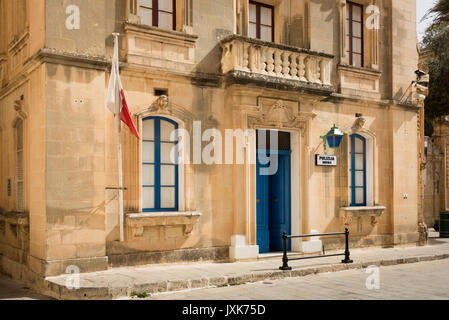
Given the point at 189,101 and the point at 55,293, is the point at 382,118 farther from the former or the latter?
the point at 55,293

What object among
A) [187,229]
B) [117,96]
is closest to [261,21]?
[117,96]

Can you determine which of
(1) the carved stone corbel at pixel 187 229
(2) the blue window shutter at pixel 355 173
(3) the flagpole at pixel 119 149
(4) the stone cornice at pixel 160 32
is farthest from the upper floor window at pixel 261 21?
(1) the carved stone corbel at pixel 187 229

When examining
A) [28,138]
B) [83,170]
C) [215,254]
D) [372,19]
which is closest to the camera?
[83,170]

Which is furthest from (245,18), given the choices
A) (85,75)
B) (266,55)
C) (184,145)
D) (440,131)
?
(440,131)

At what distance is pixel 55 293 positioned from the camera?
358 inches

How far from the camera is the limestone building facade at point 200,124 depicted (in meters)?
10.1

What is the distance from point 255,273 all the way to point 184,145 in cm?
329

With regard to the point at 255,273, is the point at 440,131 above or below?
above

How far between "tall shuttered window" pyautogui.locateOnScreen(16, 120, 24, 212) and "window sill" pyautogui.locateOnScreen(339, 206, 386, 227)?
8.43 m

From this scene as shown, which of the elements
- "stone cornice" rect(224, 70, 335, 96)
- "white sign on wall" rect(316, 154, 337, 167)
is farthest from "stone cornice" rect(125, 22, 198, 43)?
"white sign on wall" rect(316, 154, 337, 167)

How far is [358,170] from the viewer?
15188 mm

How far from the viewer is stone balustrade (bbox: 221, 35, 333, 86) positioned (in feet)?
40.0

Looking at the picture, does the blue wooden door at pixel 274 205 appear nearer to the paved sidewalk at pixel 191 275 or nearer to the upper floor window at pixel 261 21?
the paved sidewalk at pixel 191 275

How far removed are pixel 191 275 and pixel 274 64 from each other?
580 cm
